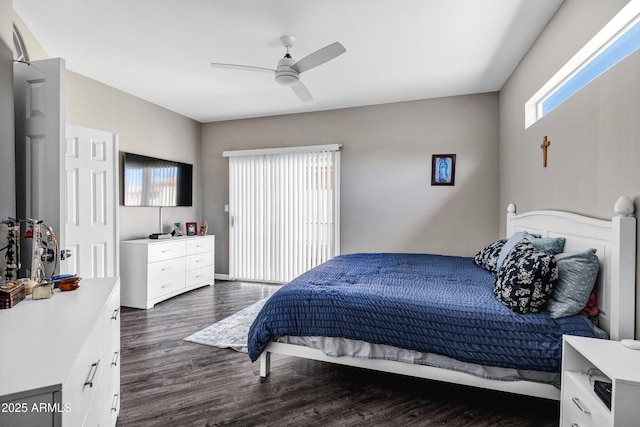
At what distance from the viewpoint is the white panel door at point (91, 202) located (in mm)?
2848

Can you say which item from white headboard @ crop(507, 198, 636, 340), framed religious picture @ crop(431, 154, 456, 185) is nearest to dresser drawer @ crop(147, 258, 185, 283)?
framed religious picture @ crop(431, 154, 456, 185)

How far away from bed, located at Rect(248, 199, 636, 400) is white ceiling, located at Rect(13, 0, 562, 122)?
1586mm

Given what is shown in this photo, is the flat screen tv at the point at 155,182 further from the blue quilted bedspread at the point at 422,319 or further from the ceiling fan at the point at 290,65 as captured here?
the blue quilted bedspread at the point at 422,319

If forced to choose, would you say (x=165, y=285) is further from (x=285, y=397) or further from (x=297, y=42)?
(x=297, y=42)

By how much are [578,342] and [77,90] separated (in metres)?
4.66

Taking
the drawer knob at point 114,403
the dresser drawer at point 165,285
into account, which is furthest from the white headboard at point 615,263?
the dresser drawer at point 165,285

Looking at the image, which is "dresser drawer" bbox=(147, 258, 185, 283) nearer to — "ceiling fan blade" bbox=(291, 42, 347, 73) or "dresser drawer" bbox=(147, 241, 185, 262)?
"dresser drawer" bbox=(147, 241, 185, 262)

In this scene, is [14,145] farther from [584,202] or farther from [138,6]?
[584,202]

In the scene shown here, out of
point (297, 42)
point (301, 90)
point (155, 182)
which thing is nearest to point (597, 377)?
point (301, 90)

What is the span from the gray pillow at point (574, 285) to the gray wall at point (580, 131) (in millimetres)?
199

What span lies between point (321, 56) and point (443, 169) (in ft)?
7.81

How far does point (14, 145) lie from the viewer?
65.2 inches

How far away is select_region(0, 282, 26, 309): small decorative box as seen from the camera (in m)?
1.19

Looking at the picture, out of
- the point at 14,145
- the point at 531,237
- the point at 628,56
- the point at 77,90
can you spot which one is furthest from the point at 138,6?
the point at 531,237
